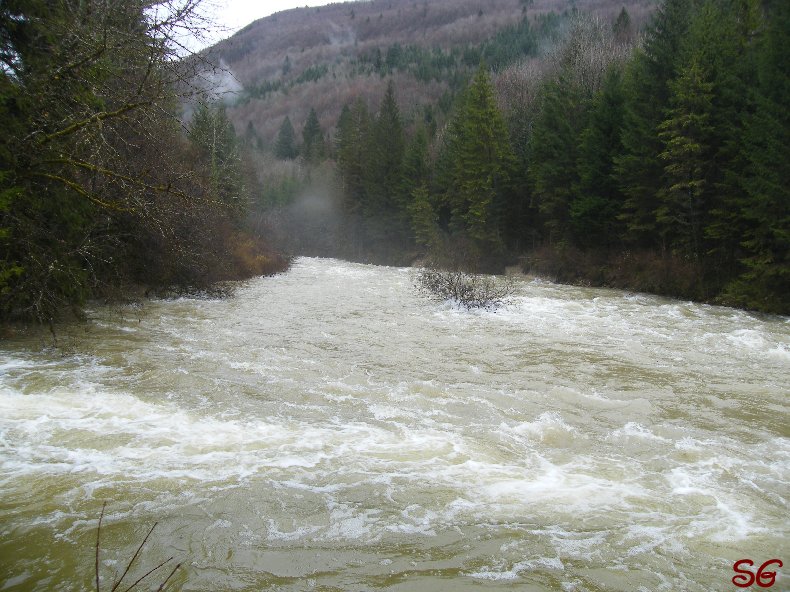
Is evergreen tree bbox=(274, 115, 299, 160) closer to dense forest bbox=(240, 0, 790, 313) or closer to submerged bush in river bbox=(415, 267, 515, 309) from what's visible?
dense forest bbox=(240, 0, 790, 313)

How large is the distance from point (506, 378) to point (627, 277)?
662 inches

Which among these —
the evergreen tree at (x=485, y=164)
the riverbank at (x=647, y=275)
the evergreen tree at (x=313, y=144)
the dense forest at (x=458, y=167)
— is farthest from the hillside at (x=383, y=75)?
the riverbank at (x=647, y=275)

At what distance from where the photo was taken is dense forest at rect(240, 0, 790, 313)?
17422 mm

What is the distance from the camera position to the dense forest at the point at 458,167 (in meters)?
5.33

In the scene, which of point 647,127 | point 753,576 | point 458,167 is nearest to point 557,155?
point 647,127

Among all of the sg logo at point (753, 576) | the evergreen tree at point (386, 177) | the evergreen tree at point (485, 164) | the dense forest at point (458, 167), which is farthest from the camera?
the evergreen tree at point (386, 177)

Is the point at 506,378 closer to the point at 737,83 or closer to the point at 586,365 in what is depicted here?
the point at 586,365

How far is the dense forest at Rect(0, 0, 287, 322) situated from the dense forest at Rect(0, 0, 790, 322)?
5 cm

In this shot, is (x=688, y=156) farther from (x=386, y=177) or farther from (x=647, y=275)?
(x=386, y=177)

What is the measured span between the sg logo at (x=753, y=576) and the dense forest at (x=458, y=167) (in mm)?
5436

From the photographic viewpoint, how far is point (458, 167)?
119ft

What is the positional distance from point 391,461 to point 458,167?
107 feet

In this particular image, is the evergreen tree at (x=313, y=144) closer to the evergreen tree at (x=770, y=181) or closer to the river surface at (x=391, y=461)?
the evergreen tree at (x=770, y=181)

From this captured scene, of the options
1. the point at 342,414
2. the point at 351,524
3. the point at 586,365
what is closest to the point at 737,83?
the point at 586,365
